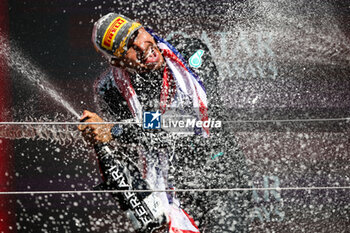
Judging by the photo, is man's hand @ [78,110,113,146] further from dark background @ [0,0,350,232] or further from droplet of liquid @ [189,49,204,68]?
droplet of liquid @ [189,49,204,68]

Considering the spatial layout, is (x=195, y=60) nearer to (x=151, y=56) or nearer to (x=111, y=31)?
(x=151, y=56)

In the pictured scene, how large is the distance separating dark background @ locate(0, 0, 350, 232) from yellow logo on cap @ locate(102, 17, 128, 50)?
2.0 inches

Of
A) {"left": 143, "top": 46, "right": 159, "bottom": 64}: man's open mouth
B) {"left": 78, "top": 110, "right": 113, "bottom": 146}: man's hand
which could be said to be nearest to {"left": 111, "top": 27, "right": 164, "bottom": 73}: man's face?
{"left": 143, "top": 46, "right": 159, "bottom": 64}: man's open mouth

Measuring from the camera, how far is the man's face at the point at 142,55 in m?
1.10

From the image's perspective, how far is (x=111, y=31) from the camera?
1.09 metres

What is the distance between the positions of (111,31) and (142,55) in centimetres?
9

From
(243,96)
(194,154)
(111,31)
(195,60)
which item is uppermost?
(111,31)

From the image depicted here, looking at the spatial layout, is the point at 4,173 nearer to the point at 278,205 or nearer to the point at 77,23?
the point at 77,23

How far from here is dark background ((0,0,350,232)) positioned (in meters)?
1.14

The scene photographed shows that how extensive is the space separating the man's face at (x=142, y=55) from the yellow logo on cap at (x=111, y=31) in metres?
0.04

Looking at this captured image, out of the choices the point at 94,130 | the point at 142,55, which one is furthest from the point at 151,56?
the point at 94,130

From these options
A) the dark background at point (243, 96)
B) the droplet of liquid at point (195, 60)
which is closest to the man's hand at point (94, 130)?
the dark background at point (243, 96)

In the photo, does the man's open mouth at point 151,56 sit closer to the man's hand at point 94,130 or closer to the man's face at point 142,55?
the man's face at point 142,55

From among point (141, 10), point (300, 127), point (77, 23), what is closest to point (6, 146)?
point (77, 23)
